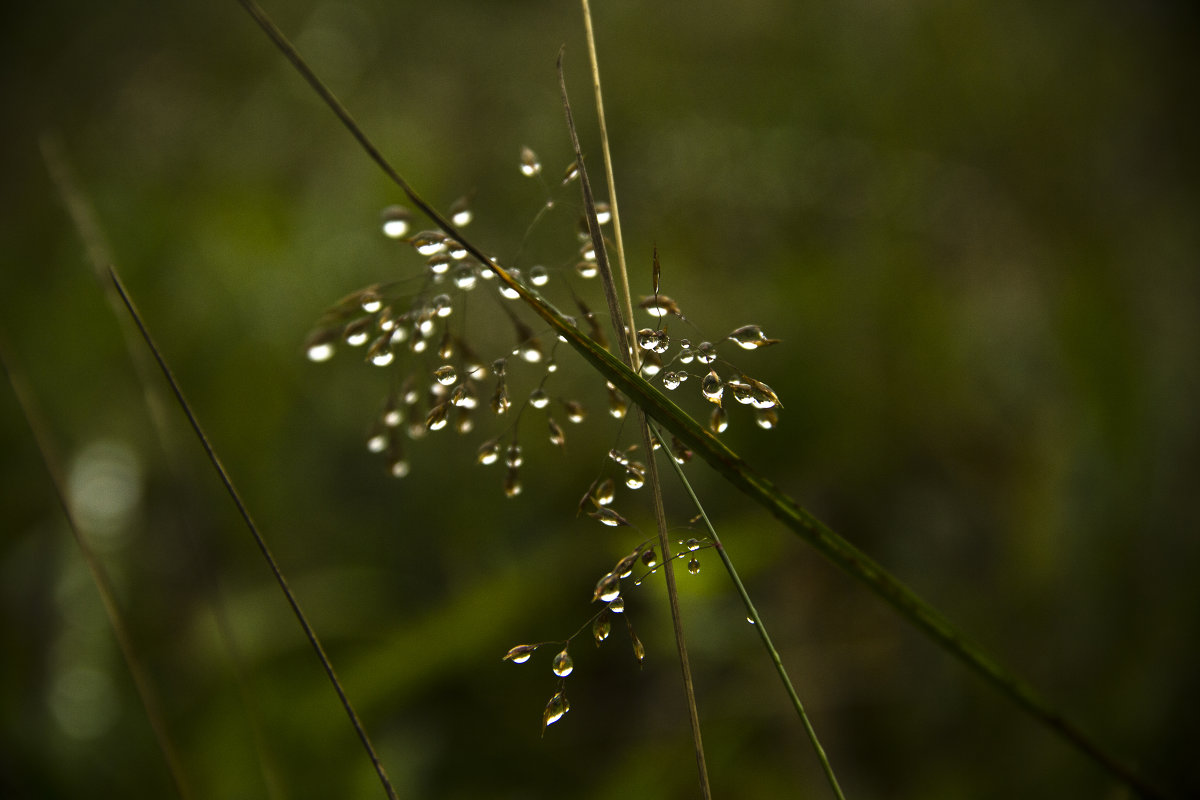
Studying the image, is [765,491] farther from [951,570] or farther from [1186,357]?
[1186,357]

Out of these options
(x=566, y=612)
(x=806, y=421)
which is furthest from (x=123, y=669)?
(x=806, y=421)

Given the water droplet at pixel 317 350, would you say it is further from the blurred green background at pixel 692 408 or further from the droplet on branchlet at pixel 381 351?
the blurred green background at pixel 692 408

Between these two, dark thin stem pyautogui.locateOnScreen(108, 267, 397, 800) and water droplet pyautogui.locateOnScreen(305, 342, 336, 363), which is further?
water droplet pyautogui.locateOnScreen(305, 342, 336, 363)

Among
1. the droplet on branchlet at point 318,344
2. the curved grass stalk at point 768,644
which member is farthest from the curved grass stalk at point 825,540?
the droplet on branchlet at point 318,344

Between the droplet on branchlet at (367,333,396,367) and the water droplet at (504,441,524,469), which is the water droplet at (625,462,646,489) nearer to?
the water droplet at (504,441,524,469)

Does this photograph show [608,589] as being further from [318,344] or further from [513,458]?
[318,344]

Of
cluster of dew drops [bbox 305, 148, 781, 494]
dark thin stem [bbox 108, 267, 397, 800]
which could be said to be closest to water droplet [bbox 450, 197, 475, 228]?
cluster of dew drops [bbox 305, 148, 781, 494]

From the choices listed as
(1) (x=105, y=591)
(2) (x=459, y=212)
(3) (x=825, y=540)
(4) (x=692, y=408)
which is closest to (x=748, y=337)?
(3) (x=825, y=540)
